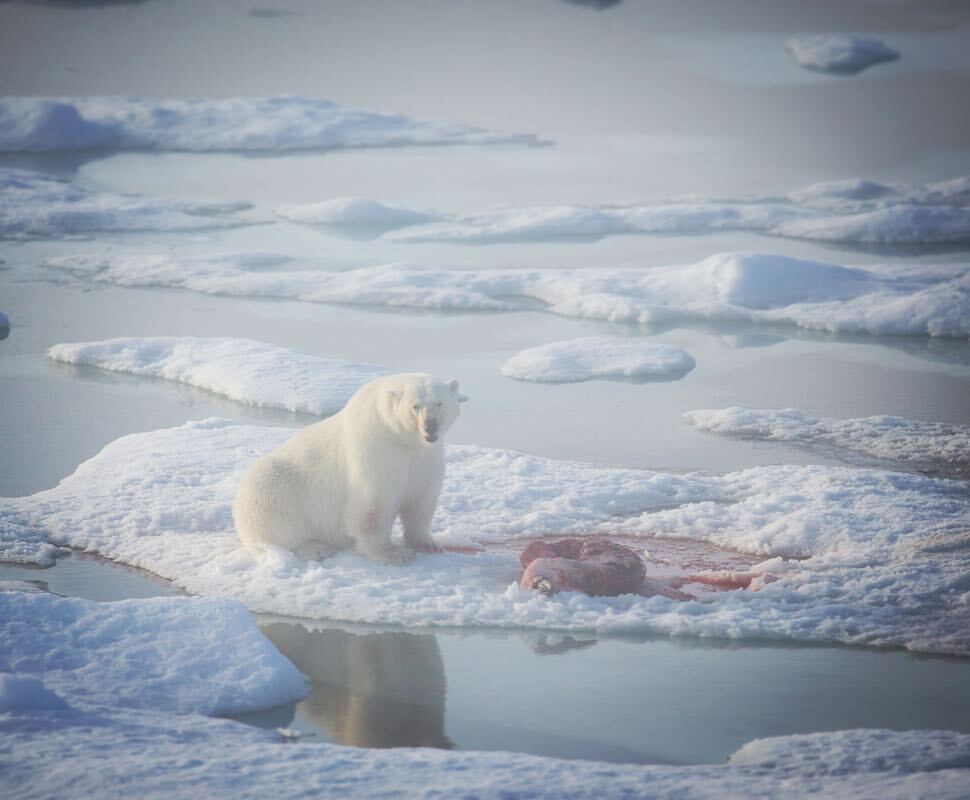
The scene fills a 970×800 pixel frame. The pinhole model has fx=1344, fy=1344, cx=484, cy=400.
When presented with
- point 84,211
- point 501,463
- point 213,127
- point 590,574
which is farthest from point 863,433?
point 213,127

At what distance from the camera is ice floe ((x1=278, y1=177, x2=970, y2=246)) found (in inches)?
591

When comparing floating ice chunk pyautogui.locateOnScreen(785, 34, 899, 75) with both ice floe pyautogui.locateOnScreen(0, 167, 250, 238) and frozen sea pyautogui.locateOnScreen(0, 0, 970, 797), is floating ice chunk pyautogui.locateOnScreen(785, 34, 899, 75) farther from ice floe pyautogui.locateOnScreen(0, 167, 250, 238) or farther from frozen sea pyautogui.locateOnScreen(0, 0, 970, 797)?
ice floe pyautogui.locateOnScreen(0, 167, 250, 238)

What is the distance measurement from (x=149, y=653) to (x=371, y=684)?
2.42ft

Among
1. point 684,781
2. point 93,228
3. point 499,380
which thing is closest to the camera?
point 684,781

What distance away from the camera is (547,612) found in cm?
493

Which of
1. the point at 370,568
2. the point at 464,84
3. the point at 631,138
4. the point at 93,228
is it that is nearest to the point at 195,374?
the point at 370,568

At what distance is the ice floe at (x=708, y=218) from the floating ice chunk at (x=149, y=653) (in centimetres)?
1088

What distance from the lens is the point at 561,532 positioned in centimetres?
595

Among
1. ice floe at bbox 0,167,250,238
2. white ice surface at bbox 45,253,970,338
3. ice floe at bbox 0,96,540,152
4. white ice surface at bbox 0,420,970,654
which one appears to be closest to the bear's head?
white ice surface at bbox 0,420,970,654

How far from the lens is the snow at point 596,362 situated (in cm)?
917

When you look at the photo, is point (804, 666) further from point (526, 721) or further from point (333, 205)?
point (333, 205)

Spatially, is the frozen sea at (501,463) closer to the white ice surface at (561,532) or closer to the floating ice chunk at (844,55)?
the white ice surface at (561,532)

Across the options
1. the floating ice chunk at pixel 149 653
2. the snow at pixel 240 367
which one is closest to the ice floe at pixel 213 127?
the snow at pixel 240 367

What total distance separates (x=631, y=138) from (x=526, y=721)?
901 inches
